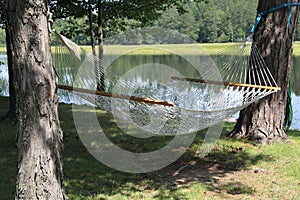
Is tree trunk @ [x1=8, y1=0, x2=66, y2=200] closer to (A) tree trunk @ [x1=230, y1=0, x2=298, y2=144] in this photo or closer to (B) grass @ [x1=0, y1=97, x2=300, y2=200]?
(B) grass @ [x1=0, y1=97, x2=300, y2=200]

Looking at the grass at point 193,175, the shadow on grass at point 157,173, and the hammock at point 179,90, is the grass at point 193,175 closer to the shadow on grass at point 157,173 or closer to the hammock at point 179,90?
the shadow on grass at point 157,173

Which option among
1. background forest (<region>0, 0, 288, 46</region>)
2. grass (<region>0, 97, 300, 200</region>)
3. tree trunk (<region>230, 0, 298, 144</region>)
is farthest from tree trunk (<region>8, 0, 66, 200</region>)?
background forest (<region>0, 0, 288, 46</region>)

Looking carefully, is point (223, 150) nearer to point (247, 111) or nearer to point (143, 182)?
point (247, 111)

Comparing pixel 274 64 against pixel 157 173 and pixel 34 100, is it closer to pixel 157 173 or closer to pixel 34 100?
pixel 157 173

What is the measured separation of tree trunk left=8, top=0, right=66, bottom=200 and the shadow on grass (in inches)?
25.3

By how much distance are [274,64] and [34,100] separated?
7.98 feet

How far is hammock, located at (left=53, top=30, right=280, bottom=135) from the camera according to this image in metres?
2.58

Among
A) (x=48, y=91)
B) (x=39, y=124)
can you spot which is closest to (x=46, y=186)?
(x=39, y=124)

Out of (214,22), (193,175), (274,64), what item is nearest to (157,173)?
(193,175)

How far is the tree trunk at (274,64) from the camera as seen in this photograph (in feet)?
11.2

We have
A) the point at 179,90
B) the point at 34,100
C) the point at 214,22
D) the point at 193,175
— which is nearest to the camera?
the point at 34,100

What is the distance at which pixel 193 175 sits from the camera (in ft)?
9.36

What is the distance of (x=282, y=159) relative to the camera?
10.2 feet

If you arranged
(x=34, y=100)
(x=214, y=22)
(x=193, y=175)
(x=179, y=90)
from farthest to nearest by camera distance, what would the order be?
(x=214, y=22) < (x=179, y=90) < (x=193, y=175) < (x=34, y=100)
